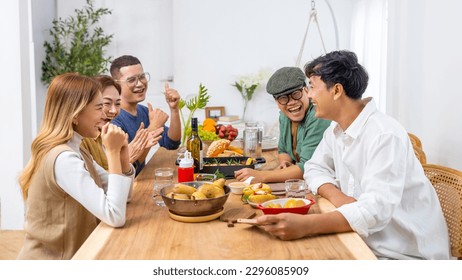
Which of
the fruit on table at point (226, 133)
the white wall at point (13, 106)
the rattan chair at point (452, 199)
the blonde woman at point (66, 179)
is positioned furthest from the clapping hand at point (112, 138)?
the white wall at point (13, 106)

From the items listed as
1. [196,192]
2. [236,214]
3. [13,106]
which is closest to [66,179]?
[196,192]

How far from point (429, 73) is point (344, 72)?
934 millimetres

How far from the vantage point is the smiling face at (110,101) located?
2.31 meters

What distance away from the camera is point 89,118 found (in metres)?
1.72

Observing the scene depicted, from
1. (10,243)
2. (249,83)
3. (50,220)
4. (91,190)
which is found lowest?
(10,243)

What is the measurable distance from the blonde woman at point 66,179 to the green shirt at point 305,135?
0.88 meters

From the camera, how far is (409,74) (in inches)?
112

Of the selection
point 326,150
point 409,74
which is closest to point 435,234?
point 326,150

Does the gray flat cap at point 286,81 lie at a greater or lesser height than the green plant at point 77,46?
lesser

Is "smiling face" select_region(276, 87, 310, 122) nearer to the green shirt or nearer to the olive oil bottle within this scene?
the green shirt

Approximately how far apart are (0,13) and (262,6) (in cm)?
196

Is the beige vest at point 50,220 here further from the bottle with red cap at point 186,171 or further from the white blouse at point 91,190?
the bottle with red cap at point 186,171

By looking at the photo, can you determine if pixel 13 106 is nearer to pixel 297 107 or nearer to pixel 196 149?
pixel 196 149
